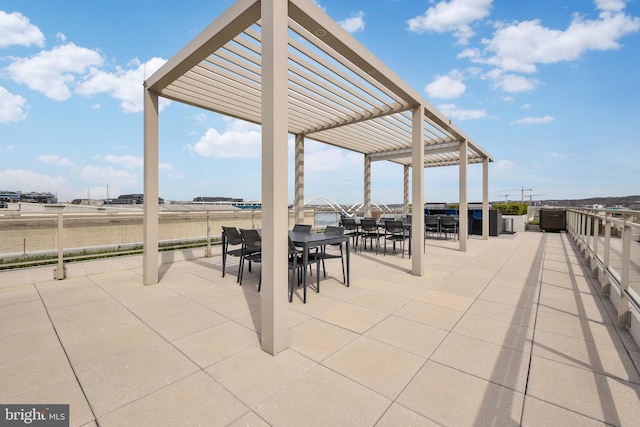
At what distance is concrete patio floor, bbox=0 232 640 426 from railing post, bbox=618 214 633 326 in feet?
0.57

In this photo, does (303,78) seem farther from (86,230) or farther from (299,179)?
(86,230)

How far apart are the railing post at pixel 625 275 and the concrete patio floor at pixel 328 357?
17 centimetres

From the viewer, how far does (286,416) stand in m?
1.44

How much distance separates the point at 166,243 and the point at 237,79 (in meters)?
4.18

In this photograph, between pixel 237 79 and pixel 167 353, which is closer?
pixel 167 353

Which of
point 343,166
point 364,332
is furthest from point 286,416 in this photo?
point 343,166

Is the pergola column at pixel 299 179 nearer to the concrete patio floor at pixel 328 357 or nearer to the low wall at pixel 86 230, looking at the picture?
the low wall at pixel 86 230

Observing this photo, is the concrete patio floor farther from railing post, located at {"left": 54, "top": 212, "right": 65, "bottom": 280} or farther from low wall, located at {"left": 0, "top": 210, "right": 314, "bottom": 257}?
low wall, located at {"left": 0, "top": 210, "right": 314, "bottom": 257}

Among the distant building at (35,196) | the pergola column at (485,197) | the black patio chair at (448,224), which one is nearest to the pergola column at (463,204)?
the black patio chair at (448,224)

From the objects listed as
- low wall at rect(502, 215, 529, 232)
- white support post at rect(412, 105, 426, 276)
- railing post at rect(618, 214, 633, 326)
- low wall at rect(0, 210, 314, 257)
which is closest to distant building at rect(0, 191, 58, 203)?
low wall at rect(0, 210, 314, 257)

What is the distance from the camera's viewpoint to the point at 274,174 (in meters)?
2.15

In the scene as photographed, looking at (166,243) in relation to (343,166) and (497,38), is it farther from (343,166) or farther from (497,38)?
(497,38)

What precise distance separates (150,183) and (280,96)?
2.95 m

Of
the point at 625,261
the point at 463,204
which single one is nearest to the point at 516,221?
the point at 463,204
